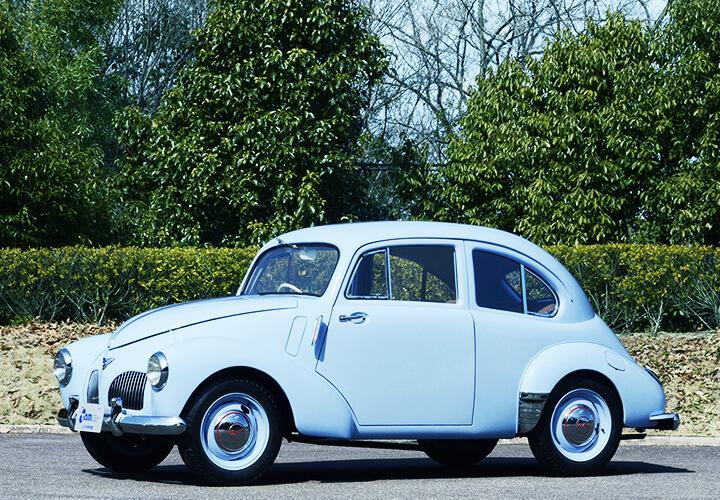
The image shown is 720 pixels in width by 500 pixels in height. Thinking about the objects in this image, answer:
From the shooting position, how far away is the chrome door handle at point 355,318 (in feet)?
25.6

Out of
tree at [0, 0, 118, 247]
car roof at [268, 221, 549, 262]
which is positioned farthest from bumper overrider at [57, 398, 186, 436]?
tree at [0, 0, 118, 247]

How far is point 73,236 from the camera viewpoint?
21.0m

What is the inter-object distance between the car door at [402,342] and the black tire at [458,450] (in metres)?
1.08

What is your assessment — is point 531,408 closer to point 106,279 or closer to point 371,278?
point 371,278

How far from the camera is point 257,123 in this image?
66.5 feet

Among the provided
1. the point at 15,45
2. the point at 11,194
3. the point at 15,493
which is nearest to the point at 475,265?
the point at 15,493

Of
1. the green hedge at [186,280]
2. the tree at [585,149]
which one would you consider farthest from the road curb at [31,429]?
the tree at [585,149]

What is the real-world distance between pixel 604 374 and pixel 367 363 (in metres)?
1.89

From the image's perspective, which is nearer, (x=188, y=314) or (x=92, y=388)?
(x=188, y=314)

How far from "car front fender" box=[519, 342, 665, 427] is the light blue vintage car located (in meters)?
0.01

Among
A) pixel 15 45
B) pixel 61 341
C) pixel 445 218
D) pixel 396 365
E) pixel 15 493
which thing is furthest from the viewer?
pixel 445 218

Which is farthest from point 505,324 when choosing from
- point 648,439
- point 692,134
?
point 692,134

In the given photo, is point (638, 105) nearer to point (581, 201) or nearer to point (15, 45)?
point (581, 201)

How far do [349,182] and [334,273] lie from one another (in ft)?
47.3
